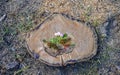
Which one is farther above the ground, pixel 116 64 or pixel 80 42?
pixel 80 42

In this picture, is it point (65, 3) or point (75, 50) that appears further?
point (65, 3)

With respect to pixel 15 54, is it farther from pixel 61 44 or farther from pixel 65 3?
pixel 65 3

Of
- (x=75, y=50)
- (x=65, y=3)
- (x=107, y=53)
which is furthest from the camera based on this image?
(x=65, y=3)

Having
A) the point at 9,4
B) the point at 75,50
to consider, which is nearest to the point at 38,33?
the point at 75,50
